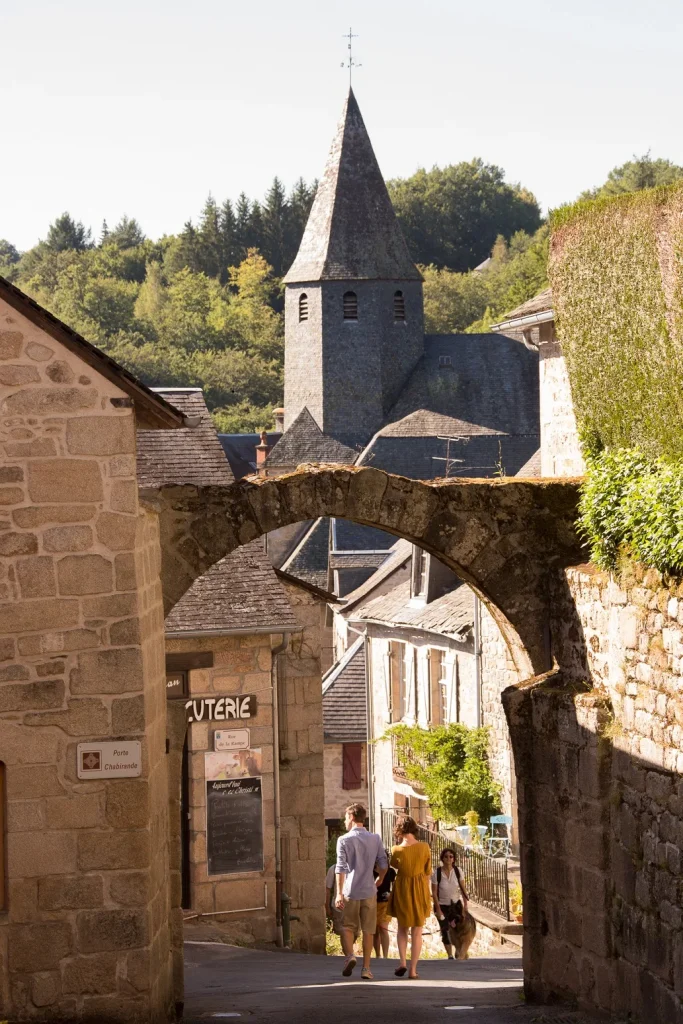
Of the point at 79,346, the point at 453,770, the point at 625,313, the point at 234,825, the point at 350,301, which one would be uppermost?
the point at 350,301

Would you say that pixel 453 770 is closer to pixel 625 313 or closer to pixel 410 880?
pixel 410 880

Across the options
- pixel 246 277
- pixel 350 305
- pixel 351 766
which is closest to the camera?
pixel 351 766

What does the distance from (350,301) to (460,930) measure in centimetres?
4440

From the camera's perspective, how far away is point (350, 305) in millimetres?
57906

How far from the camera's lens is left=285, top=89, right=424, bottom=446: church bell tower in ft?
186

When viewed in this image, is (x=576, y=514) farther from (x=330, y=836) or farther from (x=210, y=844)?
(x=330, y=836)

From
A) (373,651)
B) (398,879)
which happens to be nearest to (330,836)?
(373,651)

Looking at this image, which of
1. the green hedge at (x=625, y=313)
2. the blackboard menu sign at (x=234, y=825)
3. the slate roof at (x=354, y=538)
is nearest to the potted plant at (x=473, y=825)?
the blackboard menu sign at (x=234, y=825)

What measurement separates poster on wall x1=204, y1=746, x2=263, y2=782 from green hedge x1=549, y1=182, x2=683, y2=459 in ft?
18.9

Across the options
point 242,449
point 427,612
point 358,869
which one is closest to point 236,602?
point 358,869

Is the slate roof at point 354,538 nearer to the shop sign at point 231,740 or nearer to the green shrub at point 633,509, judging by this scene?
the shop sign at point 231,740

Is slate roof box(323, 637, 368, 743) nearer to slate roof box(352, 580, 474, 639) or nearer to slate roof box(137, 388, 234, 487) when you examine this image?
slate roof box(352, 580, 474, 639)

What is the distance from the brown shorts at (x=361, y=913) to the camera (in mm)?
10883

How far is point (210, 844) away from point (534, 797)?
530cm
